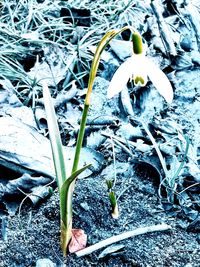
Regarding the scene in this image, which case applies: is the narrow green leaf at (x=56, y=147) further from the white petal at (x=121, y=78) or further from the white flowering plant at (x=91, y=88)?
the white petal at (x=121, y=78)

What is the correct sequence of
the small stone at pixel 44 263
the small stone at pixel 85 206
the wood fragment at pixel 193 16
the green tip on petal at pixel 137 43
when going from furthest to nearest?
the wood fragment at pixel 193 16, the small stone at pixel 85 206, the small stone at pixel 44 263, the green tip on petal at pixel 137 43

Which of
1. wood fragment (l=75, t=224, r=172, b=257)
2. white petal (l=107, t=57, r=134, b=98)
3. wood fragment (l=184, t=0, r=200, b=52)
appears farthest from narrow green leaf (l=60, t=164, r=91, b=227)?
wood fragment (l=184, t=0, r=200, b=52)

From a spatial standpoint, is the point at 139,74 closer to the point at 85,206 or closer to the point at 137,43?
the point at 137,43

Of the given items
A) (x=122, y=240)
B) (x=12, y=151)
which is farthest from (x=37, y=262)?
(x=12, y=151)

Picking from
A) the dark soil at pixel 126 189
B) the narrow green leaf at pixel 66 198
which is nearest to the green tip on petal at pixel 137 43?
the narrow green leaf at pixel 66 198

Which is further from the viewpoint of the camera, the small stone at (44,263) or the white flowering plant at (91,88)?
the small stone at (44,263)

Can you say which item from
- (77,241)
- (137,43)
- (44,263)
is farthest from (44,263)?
(137,43)

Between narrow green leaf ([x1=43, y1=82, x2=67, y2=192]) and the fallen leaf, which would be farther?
the fallen leaf

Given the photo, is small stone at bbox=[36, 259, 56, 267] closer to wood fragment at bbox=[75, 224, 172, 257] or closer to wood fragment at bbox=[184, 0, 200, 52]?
wood fragment at bbox=[75, 224, 172, 257]
